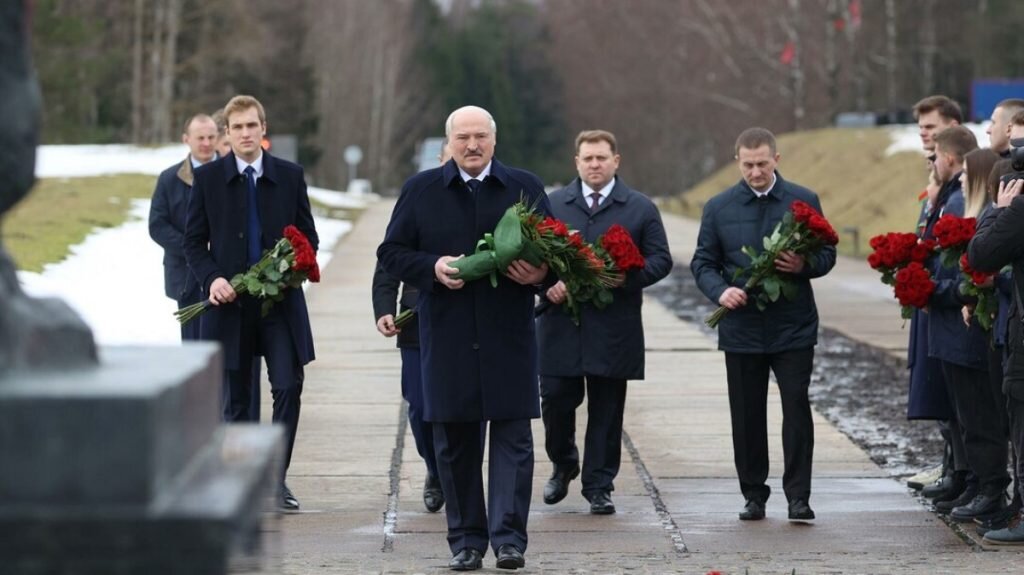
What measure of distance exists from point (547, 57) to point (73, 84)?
170 ft

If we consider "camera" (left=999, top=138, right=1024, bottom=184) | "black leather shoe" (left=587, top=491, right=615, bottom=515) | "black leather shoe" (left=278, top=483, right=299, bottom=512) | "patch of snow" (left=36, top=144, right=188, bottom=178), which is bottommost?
"patch of snow" (left=36, top=144, right=188, bottom=178)

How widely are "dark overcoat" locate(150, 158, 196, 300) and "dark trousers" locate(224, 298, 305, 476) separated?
52.2 inches

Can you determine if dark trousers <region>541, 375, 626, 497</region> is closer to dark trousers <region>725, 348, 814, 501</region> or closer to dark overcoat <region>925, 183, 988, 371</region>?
dark trousers <region>725, 348, 814, 501</region>

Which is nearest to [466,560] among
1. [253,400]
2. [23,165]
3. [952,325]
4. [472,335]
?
[472,335]

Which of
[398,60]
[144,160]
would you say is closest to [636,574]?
[144,160]

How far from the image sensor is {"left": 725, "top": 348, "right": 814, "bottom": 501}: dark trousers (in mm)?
8914

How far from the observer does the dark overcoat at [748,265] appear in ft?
29.4

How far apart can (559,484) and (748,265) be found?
1.49 meters

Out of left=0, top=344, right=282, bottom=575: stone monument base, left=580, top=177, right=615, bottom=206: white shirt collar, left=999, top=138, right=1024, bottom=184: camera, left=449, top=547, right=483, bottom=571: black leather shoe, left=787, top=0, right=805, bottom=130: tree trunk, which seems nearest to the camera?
left=0, top=344, right=282, bottom=575: stone monument base

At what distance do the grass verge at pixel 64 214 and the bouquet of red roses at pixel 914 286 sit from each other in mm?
9277

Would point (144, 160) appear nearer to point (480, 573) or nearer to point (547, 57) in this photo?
point (480, 573)

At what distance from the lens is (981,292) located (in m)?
8.50

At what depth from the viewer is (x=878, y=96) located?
7250cm

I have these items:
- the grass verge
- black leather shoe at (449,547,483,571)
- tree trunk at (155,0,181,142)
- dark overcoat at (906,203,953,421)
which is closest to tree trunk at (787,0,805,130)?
tree trunk at (155,0,181,142)
